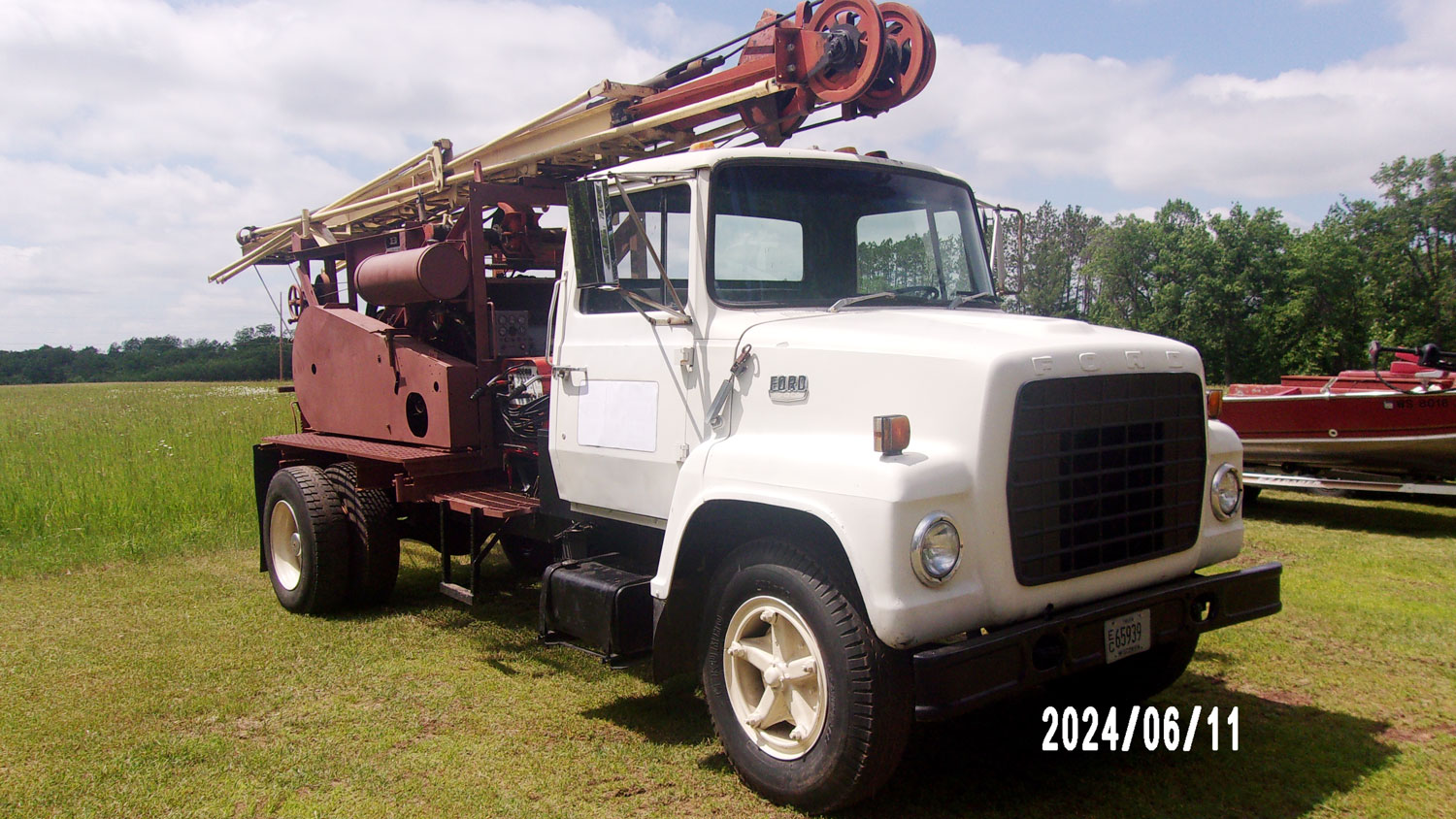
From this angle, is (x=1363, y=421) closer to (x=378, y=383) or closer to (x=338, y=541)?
(x=378, y=383)

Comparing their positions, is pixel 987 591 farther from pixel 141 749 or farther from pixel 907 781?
A: pixel 141 749

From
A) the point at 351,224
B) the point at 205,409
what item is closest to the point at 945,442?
the point at 351,224

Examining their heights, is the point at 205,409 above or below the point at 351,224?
below

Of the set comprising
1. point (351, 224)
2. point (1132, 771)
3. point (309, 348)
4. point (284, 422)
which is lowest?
point (1132, 771)

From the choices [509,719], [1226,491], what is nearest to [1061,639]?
[1226,491]

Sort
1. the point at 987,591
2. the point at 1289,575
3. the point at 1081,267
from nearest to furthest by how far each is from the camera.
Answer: the point at 987,591
the point at 1289,575
the point at 1081,267

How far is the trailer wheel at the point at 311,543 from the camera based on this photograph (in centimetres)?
665

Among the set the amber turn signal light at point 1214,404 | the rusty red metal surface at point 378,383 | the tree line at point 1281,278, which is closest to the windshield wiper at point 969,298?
the amber turn signal light at point 1214,404

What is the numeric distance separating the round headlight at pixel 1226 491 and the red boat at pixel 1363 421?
6021mm

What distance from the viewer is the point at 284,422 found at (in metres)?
14.6

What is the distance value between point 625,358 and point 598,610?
1.20 meters

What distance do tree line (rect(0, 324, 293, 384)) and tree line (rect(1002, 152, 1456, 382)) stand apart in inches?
1564

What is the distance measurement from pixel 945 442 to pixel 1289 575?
541 centimetres

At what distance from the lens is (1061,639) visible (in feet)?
11.4
